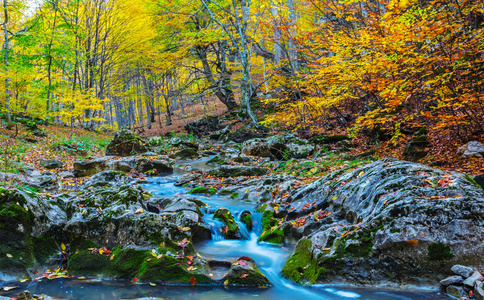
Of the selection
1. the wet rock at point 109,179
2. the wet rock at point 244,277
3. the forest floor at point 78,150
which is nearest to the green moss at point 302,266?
the wet rock at point 244,277

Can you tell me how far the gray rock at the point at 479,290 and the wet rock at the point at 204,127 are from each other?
17.2 m

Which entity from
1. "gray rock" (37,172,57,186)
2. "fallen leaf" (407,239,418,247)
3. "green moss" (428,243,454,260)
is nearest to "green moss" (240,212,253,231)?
"fallen leaf" (407,239,418,247)

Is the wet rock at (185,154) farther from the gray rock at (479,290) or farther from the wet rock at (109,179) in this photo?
the gray rock at (479,290)

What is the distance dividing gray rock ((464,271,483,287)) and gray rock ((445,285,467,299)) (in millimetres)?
75

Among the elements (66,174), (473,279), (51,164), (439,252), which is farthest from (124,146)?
(473,279)

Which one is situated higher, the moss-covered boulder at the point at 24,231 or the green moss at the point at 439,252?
the moss-covered boulder at the point at 24,231

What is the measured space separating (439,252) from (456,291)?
1.28 ft

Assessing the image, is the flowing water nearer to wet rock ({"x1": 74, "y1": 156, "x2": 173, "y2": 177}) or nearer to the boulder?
the boulder

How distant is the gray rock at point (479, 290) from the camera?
2.47 m

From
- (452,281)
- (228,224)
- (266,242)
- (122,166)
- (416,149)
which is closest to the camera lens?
(452,281)

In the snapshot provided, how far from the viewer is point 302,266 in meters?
3.68

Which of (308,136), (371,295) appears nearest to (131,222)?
(371,295)

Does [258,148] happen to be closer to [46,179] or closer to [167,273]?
[46,179]

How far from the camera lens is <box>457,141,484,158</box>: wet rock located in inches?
224
